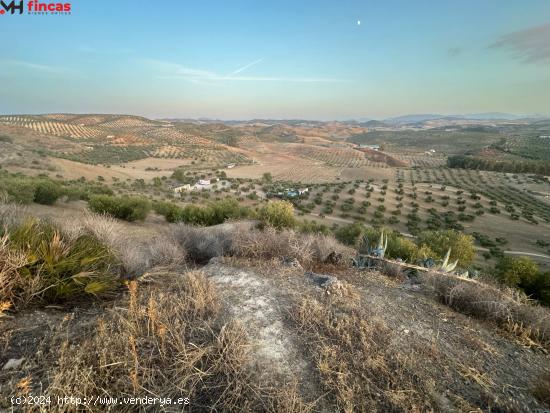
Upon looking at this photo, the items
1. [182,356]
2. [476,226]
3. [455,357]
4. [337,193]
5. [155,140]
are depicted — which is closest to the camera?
[182,356]

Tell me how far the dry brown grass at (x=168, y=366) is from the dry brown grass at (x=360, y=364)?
50 cm

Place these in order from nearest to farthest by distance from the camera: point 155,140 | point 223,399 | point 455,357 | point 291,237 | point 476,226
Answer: point 223,399 < point 455,357 < point 291,237 < point 476,226 < point 155,140

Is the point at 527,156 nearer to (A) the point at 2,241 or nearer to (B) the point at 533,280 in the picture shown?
(B) the point at 533,280

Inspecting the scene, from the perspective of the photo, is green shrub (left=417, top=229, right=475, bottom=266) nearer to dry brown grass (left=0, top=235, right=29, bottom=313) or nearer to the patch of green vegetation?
dry brown grass (left=0, top=235, right=29, bottom=313)

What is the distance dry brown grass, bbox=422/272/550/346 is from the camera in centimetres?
471

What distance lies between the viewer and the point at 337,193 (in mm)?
45062

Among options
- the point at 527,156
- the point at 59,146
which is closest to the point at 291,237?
the point at 59,146

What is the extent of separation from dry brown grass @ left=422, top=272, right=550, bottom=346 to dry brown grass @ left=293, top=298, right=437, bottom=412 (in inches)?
92.9

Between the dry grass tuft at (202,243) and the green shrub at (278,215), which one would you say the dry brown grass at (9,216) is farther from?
the green shrub at (278,215)

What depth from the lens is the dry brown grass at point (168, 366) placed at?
8.66 ft

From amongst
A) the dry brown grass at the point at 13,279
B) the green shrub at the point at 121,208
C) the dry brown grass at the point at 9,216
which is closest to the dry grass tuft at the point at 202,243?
the dry brown grass at the point at 9,216

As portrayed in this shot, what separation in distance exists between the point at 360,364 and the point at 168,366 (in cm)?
202

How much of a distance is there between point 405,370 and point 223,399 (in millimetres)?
1976

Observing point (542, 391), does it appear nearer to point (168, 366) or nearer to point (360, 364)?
point (360, 364)
